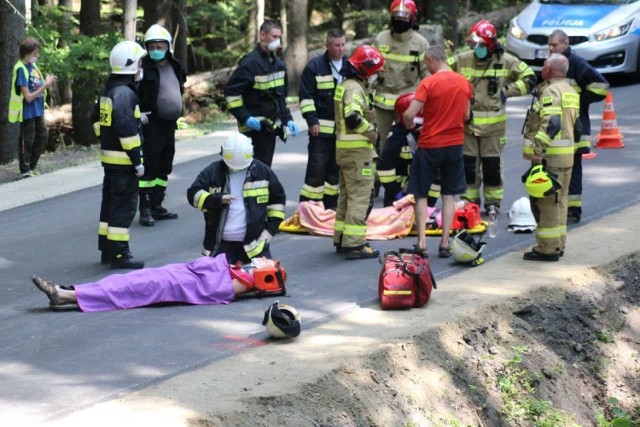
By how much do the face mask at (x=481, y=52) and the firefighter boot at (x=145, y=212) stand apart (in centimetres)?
389

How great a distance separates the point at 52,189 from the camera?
14938mm

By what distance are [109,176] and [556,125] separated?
166 inches

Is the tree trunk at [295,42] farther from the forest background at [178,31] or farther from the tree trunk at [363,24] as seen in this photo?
the tree trunk at [363,24]

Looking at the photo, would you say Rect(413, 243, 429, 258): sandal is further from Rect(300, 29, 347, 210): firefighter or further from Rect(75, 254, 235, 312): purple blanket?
Rect(75, 254, 235, 312): purple blanket

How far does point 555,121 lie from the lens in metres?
10.9

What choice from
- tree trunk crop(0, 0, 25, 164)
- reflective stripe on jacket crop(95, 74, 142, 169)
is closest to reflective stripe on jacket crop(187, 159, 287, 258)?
reflective stripe on jacket crop(95, 74, 142, 169)

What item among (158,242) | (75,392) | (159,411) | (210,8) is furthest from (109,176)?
(210,8)

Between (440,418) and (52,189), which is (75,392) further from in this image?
(52,189)

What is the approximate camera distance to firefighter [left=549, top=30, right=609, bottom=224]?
12.3m

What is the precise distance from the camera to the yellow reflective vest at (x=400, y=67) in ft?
42.6

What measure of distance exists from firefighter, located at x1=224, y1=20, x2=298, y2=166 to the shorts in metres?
1.91

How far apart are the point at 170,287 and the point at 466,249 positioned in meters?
2.86

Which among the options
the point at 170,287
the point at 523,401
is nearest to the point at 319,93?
the point at 170,287

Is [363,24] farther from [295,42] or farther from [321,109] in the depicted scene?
[321,109]
